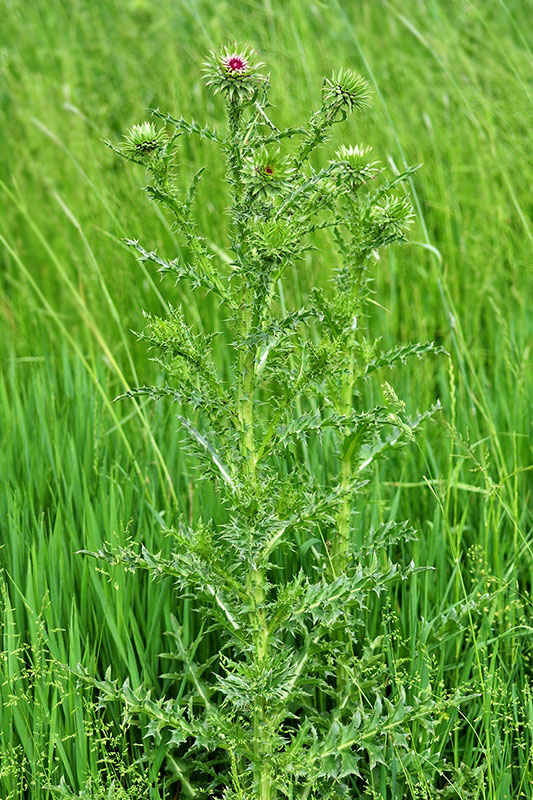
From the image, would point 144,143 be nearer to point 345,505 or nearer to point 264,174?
point 264,174

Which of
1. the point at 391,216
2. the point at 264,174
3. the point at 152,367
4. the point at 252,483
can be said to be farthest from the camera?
the point at 152,367

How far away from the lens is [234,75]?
1317 millimetres

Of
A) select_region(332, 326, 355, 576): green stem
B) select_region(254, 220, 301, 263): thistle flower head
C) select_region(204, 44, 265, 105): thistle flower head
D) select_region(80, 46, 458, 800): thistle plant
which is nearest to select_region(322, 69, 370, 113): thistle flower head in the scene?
select_region(80, 46, 458, 800): thistle plant

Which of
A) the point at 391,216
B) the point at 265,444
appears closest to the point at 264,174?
the point at 391,216

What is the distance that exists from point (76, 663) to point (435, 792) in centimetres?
70

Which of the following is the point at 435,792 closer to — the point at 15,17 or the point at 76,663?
the point at 76,663

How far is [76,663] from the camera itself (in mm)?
1628

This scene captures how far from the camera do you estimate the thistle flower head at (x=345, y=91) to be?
54.5 inches

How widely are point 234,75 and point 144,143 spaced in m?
0.19

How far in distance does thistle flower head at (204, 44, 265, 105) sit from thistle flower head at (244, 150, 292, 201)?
0.10 metres

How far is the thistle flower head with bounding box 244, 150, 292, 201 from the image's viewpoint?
131 cm

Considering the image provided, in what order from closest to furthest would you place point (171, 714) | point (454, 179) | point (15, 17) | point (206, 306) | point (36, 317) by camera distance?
point (171, 714), point (206, 306), point (36, 317), point (454, 179), point (15, 17)

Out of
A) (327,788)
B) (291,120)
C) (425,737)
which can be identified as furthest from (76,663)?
(291,120)

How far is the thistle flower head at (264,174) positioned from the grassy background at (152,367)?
609 mm
